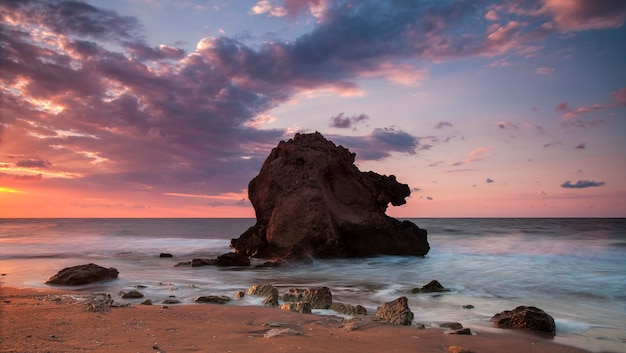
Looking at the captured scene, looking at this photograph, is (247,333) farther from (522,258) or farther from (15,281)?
(522,258)

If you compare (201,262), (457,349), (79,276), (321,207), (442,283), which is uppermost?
(321,207)

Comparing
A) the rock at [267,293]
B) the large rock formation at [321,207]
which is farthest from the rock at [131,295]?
the large rock formation at [321,207]

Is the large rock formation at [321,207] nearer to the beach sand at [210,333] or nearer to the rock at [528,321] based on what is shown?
the beach sand at [210,333]

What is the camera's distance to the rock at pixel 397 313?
627cm

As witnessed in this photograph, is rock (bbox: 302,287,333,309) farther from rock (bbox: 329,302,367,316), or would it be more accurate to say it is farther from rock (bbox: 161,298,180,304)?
rock (bbox: 161,298,180,304)

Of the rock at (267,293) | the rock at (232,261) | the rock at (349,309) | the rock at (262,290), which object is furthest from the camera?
the rock at (232,261)

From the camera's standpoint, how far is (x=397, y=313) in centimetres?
647

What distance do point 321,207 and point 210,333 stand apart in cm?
1098

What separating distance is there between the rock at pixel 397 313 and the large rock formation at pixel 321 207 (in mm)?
7941

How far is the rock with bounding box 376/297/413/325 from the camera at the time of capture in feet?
20.6

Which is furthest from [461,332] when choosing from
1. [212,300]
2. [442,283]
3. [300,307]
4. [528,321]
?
[442,283]

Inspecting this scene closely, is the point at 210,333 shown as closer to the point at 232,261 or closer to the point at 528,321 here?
the point at 528,321

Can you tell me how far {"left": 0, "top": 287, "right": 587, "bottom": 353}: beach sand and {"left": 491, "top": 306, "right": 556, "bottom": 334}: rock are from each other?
268 mm

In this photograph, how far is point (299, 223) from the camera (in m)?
15.7
